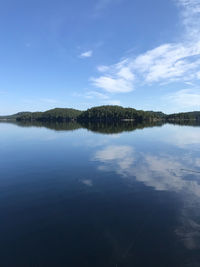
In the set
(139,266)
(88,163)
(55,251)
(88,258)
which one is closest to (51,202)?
Answer: (55,251)

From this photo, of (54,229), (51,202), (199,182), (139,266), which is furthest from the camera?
(199,182)

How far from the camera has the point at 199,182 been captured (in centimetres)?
1634

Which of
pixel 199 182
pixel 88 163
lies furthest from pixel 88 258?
pixel 88 163

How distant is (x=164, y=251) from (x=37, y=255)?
577cm

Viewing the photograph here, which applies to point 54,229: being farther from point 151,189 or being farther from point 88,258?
point 151,189

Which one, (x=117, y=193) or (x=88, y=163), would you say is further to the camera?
(x=88, y=163)

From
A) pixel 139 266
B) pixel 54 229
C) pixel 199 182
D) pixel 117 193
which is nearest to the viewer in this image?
Result: pixel 139 266

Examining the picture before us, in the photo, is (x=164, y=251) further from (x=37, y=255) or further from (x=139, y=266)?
(x=37, y=255)

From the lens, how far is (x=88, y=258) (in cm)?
745

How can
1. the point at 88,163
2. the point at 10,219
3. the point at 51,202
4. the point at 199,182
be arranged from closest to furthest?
the point at 10,219 < the point at 51,202 < the point at 199,182 < the point at 88,163

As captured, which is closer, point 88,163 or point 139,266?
point 139,266

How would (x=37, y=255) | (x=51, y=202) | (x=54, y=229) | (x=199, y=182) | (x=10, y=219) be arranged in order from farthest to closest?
1. (x=199, y=182)
2. (x=51, y=202)
3. (x=10, y=219)
4. (x=54, y=229)
5. (x=37, y=255)

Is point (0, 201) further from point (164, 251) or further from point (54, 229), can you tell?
point (164, 251)

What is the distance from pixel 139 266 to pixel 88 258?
2.17 metres
